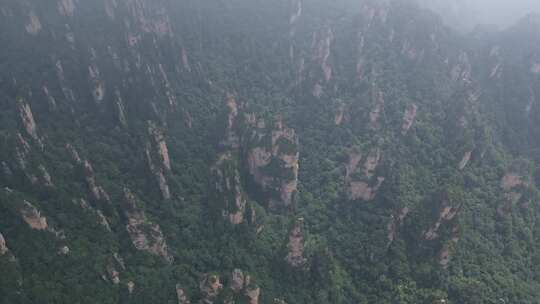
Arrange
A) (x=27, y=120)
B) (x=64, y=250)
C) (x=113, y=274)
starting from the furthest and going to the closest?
(x=27, y=120), (x=113, y=274), (x=64, y=250)

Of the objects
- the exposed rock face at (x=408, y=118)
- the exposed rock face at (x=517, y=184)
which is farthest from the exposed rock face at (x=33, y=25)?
the exposed rock face at (x=517, y=184)

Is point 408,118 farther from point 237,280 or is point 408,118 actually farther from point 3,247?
point 3,247

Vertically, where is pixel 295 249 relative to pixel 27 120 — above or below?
below

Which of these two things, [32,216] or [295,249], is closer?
[32,216]

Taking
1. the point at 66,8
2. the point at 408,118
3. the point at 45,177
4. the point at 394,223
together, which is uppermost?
the point at 66,8

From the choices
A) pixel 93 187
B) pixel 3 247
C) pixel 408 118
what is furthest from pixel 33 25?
pixel 408 118

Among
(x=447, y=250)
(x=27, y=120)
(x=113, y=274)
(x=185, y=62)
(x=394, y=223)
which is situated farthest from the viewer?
(x=185, y=62)
